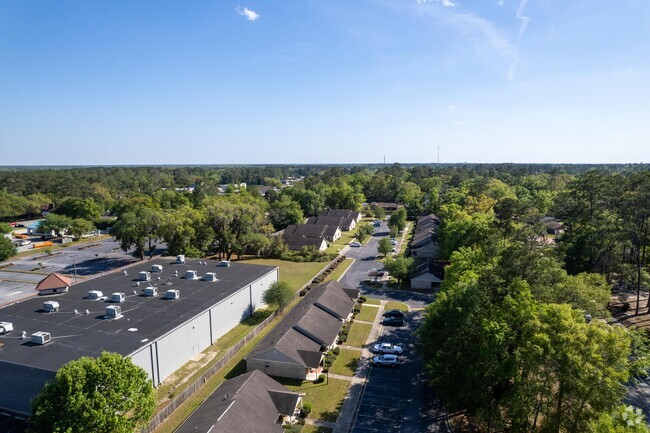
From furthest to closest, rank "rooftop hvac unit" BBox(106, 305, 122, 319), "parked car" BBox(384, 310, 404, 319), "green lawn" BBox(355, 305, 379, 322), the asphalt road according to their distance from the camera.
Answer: "green lawn" BBox(355, 305, 379, 322)
"parked car" BBox(384, 310, 404, 319)
"rooftop hvac unit" BBox(106, 305, 122, 319)
the asphalt road

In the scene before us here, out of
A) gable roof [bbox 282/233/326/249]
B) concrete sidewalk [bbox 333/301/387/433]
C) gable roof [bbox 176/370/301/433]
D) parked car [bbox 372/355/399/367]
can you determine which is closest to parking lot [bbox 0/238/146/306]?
gable roof [bbox 282/233/326/249]

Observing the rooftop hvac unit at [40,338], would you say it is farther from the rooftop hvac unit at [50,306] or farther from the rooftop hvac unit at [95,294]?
the rooftop hvac unit at [95,294]

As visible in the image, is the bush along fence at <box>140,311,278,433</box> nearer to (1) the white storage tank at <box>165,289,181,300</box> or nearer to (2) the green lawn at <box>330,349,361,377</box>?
(1) the white storage tank at <box>165,289,181,300</box>

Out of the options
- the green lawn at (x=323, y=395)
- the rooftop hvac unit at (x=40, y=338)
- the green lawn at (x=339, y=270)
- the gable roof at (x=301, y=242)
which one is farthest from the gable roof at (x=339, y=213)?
the rooftop hvac unit at (x=40, y=338)

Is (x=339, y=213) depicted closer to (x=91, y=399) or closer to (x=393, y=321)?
(x=393, y=321)

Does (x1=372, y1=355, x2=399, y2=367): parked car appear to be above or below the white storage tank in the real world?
below

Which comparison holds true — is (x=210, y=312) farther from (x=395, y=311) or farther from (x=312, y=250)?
(x=312, y=250)
